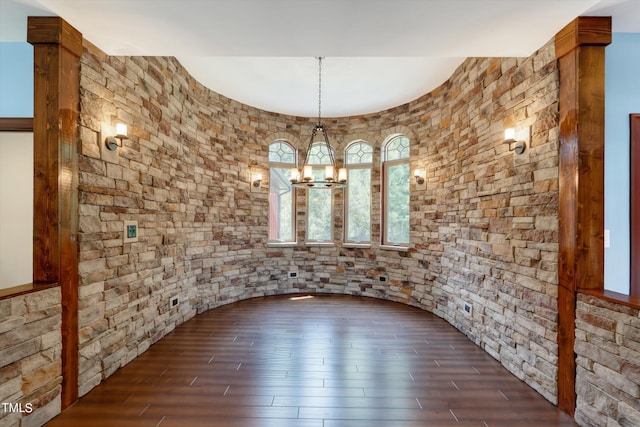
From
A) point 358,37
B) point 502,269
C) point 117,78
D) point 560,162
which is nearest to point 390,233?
point 502,269

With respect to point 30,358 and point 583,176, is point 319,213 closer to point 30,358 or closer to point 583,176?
point 583,176

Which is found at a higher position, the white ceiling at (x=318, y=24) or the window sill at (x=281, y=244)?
the white ceiling at (x=318, y=24)

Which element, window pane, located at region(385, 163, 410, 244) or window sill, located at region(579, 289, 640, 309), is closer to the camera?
window sill, located at region(579, 289, 640, 309)

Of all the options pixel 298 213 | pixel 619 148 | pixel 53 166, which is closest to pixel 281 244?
pixel 298 213

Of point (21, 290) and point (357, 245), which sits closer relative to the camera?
point (21, 290)

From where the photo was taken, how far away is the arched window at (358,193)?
5.52 meters

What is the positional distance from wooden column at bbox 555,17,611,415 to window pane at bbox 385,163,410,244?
9.67 feet

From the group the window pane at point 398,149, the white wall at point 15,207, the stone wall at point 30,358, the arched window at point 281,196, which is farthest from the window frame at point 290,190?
the stone wall at point 30,358

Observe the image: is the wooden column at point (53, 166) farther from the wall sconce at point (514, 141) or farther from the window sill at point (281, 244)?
the wall sconce at point (514, 141)

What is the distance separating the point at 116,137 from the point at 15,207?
1491 mm

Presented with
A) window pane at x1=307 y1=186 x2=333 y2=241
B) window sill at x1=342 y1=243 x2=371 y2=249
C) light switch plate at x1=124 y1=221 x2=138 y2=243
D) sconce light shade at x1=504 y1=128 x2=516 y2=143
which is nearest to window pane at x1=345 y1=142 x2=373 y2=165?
window pane at x1=307 y1=186 x2=333 y2=241

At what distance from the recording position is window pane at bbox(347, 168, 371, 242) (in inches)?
217

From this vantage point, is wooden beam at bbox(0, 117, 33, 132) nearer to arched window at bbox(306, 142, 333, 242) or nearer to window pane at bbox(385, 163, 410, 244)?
arched window at bbox(306, 142, 333, 242)

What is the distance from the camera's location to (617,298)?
1.82m
